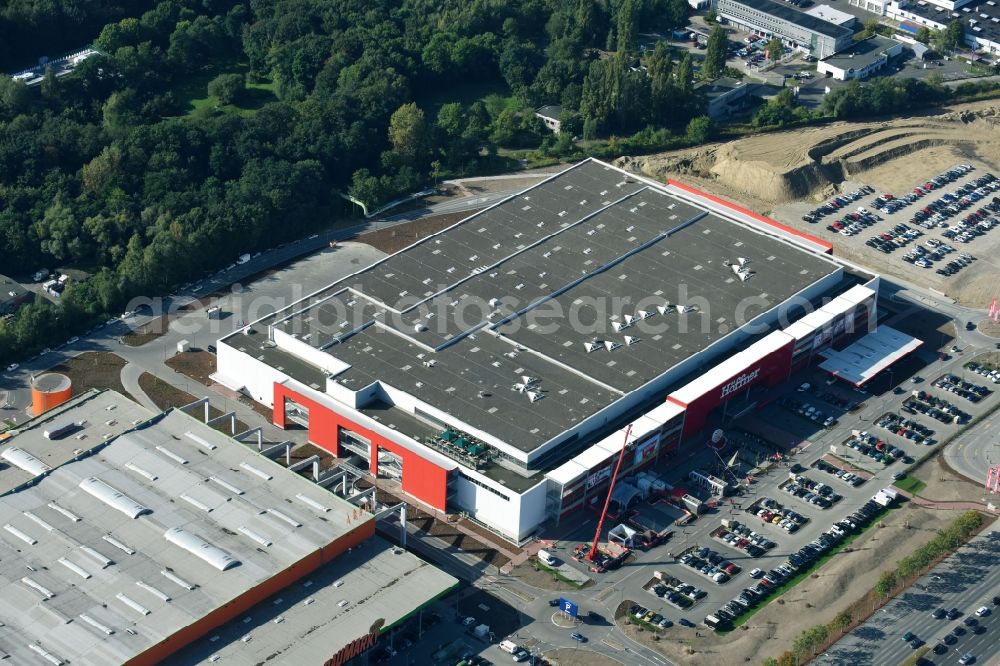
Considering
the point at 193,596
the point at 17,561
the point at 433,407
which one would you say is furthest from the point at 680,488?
the point at 17,561

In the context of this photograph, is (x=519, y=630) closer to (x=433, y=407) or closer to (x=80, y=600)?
(x=433, y=407)

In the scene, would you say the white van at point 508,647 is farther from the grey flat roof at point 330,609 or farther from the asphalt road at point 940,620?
the asphalt road at point 940,620

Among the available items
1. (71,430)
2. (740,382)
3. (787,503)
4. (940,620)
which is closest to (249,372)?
(71,430)

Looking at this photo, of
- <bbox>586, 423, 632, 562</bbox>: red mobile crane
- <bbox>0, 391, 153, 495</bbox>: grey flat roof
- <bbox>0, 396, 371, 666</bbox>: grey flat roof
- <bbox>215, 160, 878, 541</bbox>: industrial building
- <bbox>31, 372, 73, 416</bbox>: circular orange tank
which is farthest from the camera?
<bbox>31, 372, 73, 416</bbox>: circular orange tank

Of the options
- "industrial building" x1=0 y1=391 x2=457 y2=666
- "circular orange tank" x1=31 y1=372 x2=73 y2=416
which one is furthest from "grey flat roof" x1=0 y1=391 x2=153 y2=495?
"circular orange tank" x1=31 y1=372 x2=73 y2=416

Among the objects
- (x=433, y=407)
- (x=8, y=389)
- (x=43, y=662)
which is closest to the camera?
(x=43, y=662)

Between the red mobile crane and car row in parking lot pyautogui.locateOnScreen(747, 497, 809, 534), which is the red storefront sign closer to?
the red mobile crane

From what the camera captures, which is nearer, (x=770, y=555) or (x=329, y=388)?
(x=770, y=555)
